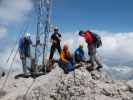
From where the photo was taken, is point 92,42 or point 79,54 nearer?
point 92,42

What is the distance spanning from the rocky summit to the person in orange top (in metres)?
0.35

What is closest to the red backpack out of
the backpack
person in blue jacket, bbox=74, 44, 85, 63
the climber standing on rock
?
the climber standing on rock

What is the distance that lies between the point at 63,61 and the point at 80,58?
4.09ft

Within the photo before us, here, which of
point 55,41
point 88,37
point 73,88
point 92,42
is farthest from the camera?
point 55,41

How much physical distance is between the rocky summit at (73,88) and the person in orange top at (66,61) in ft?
1.16

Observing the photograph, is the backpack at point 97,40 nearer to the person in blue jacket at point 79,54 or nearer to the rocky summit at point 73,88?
the person in blue jacket at point 79,54

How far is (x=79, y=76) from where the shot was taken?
26500 millimetres

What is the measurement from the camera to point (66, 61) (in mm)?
27594

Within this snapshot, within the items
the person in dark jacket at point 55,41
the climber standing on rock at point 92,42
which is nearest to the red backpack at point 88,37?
the climber standing on rock at point 92,42

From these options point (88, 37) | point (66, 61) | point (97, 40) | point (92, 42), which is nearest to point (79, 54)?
point (66, 61)

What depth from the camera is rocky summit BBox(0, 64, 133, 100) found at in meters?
25.6

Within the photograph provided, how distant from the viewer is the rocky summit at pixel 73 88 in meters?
25.6

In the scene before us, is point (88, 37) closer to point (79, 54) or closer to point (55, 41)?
point (79, 54)

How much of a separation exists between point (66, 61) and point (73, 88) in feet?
7.92
